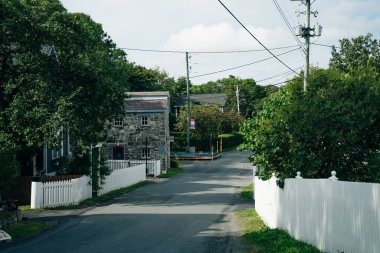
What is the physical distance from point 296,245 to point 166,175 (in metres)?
32.3

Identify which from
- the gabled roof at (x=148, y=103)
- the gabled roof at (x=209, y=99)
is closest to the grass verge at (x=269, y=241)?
the gabled roof at (x=148, y=103)

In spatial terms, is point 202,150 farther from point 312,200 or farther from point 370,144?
point 312,200

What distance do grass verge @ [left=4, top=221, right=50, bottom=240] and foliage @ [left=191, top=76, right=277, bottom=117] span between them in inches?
2889

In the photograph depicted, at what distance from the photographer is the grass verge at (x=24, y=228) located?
15961 mm

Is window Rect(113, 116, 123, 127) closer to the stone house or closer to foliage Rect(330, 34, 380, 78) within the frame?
the stone house

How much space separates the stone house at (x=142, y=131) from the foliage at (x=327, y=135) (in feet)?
104

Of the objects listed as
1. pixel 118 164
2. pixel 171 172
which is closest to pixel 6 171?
pixel 118 164

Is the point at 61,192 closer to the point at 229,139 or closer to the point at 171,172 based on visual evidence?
the point at 171,172

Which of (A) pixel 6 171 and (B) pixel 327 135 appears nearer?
(A) pixel 6 171

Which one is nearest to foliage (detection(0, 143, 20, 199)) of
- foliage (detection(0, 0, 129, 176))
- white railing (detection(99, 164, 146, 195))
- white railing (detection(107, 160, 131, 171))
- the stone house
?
foliage (detection(0, 0, 129, 176))

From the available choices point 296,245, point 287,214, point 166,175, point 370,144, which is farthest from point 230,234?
point 166,175

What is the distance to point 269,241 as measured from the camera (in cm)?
1372

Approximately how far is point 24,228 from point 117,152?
33223 millimetres

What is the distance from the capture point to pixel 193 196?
2853 centimetres
